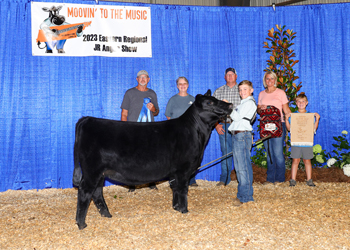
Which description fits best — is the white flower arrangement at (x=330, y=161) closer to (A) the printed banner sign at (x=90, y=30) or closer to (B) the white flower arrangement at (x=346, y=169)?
(B) the white flower arrangement at (x=346, y=169)

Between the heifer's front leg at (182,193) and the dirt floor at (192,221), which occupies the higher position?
the heifer's front leg at (182,193)

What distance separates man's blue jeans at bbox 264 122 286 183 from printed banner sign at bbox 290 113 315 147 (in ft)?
0.69

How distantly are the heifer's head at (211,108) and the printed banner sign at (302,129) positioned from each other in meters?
1.99

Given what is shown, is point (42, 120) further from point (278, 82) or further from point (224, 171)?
point (278, 82)

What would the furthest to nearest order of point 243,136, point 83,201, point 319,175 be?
point 319,175
point 243,136
point 83,201

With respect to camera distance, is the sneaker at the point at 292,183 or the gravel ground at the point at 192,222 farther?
the sneaker at the point at 292,183

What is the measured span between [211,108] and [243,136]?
609mm

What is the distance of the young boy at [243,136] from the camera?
13.8 ft

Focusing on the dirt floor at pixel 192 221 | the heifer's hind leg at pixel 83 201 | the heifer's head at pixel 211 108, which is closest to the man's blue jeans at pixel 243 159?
the dirt floor at pixel 192 221

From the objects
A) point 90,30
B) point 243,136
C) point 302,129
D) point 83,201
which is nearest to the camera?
point 83,201

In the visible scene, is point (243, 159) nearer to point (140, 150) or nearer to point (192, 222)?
point (192, 222)

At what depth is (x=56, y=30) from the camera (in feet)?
18.7

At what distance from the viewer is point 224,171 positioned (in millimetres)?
6020

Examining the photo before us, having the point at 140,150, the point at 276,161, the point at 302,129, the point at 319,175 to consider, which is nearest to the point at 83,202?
the point at 140,150
